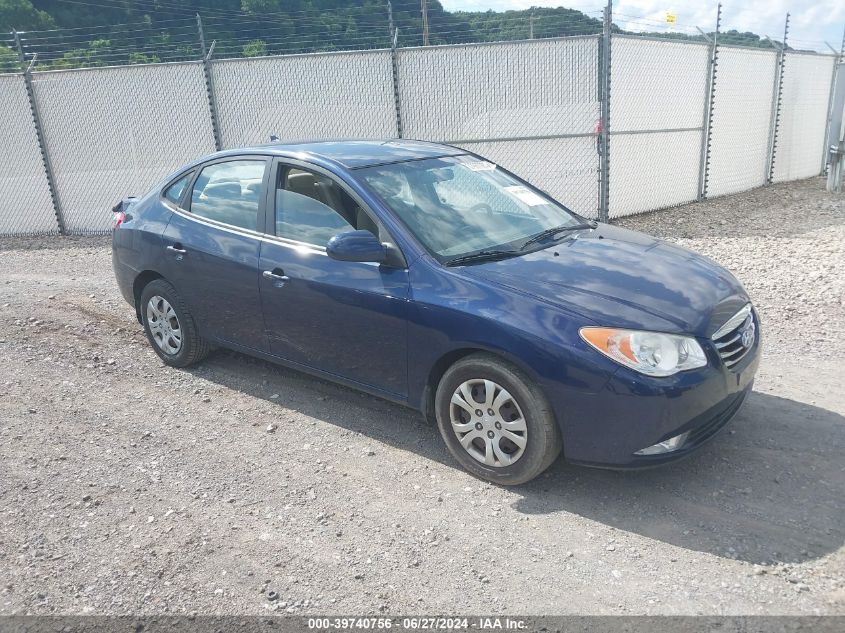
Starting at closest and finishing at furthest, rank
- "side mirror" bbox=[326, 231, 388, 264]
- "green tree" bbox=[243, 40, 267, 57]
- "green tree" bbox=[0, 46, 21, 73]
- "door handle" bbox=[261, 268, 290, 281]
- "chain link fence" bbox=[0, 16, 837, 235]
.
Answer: "side mirror" bbox=[326, 231, 388, 264], "door handle" bbox=[261, 268, 290, 281], "chain link fence" bbox=[0, 16, 837, 235], "green tree" bbox=[0, 46, 21, 73], "green tree" bbox=[243, 40, 267, 57]

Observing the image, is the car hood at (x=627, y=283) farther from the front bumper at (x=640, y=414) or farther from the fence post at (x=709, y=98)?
the fence post at (x=709, y=98)

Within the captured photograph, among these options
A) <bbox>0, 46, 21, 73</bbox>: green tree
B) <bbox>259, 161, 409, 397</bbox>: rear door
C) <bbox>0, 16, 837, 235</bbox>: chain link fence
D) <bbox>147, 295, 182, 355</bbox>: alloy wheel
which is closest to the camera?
<bbox>259, 161, 409, 397</bbox>: rear door

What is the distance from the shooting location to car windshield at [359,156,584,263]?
4.00m

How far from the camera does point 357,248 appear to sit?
379cm

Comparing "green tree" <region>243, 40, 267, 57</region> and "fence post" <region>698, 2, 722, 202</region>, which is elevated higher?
"green tree" <region>243, 40, 267, 57</region>

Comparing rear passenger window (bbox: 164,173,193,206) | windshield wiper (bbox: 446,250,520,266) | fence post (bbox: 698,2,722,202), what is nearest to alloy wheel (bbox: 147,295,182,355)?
rear passenger window (bbox: 164,173,193,206)

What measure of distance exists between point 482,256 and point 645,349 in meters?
1.07

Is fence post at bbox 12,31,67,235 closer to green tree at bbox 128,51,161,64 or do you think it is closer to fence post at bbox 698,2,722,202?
green tree at bbox 128,51,161,64

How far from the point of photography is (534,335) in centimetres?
334

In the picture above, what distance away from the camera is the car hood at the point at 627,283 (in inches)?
133

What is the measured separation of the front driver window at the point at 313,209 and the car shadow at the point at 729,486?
123cm

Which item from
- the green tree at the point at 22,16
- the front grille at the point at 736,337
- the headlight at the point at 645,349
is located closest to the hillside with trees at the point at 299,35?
the front grille at the point at 736,337

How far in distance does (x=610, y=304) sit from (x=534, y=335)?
1.37ft

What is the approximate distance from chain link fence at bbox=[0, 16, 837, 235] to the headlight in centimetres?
691
